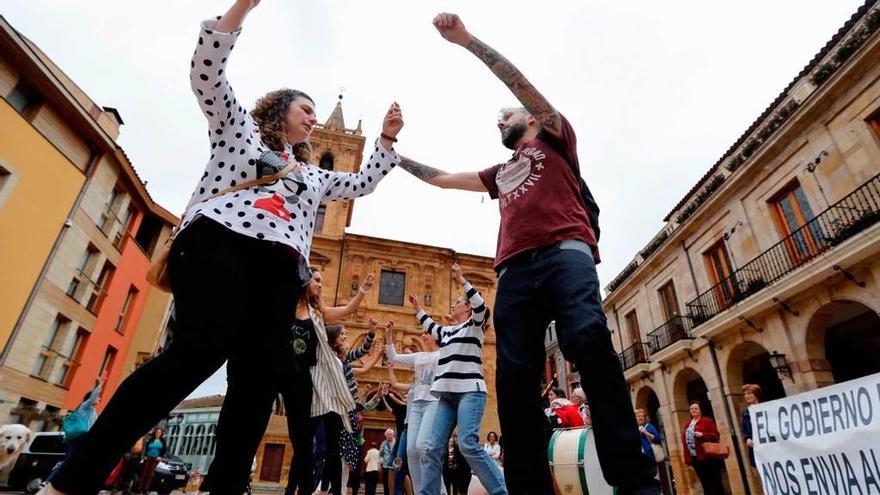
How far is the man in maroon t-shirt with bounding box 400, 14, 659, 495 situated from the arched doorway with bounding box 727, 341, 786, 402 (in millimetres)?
13629

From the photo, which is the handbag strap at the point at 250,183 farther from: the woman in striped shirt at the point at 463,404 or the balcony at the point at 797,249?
the balcony at the point at 797,249

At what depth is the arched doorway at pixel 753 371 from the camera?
514 inches

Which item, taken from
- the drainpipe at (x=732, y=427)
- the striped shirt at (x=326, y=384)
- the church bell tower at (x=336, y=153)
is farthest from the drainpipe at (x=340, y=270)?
the striped shirt at (x=326, y=384)

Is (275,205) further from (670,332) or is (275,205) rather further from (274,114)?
(670,332)

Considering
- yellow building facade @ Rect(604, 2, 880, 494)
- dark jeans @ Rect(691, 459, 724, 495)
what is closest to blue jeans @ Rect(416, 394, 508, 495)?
dark jeans @ Rect(691, 459, 724, 495)

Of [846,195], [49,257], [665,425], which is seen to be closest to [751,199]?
[846,195]

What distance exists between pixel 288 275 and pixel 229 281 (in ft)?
1.08

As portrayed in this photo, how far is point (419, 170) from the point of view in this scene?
11.0ft

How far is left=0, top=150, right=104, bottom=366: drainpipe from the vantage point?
12.8 metres

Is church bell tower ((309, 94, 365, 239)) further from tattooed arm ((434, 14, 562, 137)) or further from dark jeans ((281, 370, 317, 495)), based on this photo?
tattooed arm ((434, 14, 562, 137))

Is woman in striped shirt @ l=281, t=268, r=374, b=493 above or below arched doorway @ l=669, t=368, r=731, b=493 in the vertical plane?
below

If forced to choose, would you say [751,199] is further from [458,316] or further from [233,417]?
[233,417]

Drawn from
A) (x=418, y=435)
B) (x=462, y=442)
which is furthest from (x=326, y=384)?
(x=462, y=442)

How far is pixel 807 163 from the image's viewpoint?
11.1 m
